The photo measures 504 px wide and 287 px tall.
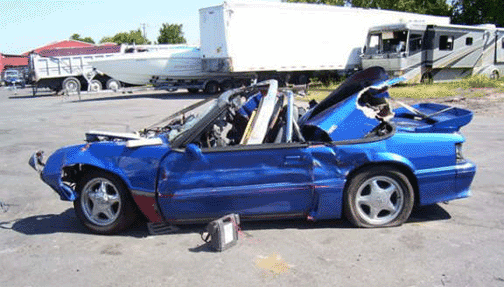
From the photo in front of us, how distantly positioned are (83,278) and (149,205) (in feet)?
3.14

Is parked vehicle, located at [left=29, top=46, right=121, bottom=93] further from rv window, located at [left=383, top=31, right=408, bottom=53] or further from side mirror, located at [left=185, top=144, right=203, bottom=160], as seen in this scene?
side mirror, located at [left=185, top=144, right=203, bottom=160]

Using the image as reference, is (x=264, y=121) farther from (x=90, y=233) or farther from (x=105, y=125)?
(x=105, y=125)

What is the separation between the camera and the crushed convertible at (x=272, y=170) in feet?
14.0

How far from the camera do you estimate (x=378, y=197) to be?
14.3ft

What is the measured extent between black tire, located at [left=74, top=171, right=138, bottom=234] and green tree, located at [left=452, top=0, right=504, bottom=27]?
3615 centimetres

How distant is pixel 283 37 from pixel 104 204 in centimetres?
1790

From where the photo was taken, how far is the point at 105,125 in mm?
13094

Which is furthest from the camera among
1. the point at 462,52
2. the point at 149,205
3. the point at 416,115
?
the point at 462,52

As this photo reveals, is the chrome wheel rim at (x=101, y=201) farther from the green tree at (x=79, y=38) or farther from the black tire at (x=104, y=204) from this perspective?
the green tree at (x=79, y=38)

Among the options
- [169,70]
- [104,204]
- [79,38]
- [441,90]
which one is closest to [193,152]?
[104,204]

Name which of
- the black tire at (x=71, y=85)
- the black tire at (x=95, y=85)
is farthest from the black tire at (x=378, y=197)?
the black tire at (x=71, y=85)

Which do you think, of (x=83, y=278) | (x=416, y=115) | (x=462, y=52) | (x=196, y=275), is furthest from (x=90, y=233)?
(x=462, y=52)

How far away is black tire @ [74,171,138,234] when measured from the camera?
4469 mm

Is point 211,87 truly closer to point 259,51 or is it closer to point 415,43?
point 259,51
